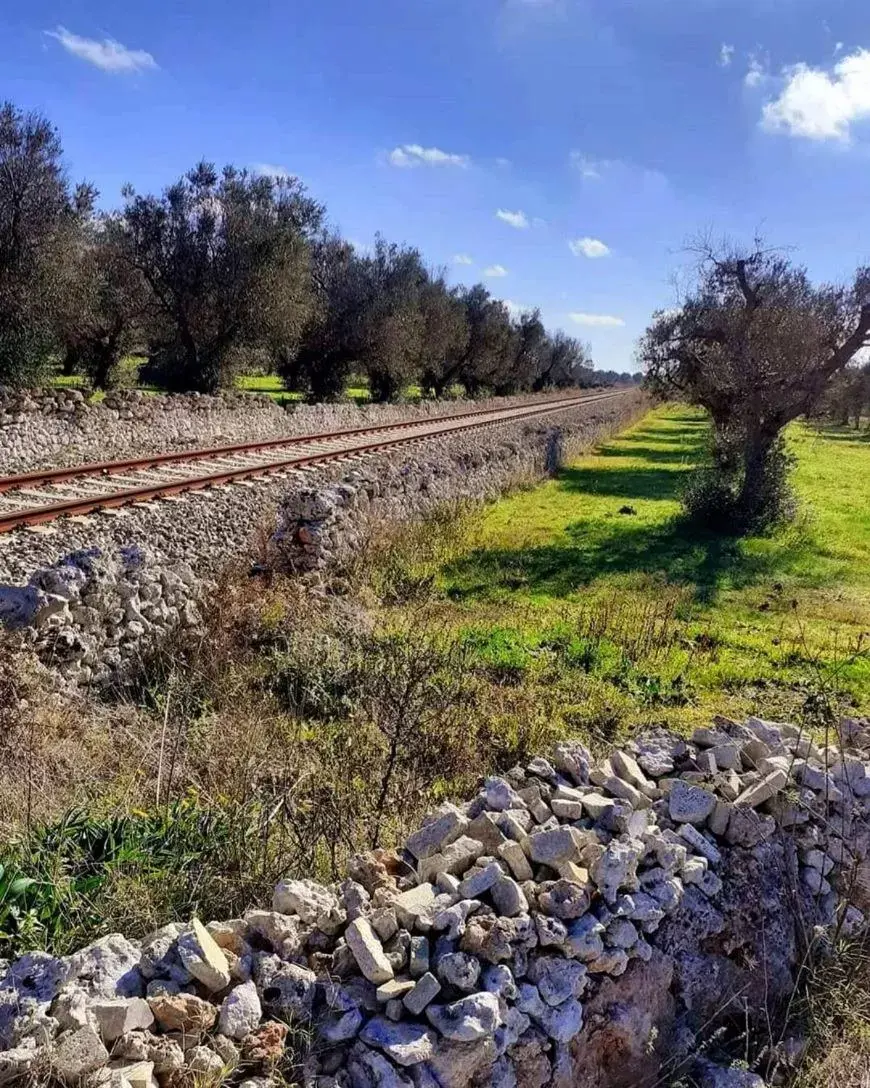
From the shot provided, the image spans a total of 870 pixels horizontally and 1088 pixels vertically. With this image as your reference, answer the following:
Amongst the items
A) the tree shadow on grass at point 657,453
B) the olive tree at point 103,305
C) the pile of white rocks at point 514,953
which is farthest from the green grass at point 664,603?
the olive tree at point 103,305

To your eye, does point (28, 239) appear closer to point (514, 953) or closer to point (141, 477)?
point (141, 477)

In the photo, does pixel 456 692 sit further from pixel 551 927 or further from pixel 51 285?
pixel 51 285

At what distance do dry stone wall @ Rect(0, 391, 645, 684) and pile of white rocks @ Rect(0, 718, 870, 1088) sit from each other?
13.5 ft

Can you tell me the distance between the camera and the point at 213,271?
3019 centimetres

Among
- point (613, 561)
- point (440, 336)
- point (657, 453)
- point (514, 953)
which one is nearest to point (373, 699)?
point (514, 953)

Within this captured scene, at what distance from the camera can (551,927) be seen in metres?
3.10

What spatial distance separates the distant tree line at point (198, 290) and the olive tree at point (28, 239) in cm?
3

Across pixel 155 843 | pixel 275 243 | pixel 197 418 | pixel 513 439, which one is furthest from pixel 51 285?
pixel 155 843

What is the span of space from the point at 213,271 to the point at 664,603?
24.9 metres

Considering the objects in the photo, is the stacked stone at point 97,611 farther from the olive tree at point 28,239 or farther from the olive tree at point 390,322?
the olive tree at point 390,322

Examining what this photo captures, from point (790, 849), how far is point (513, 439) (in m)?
21.3

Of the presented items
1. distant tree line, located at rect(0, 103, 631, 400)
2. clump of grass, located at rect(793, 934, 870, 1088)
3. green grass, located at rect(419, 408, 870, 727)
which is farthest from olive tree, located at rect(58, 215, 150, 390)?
clump of grass, located at rect(793, 934, 870, 1088)

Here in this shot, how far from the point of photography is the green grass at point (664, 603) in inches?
315

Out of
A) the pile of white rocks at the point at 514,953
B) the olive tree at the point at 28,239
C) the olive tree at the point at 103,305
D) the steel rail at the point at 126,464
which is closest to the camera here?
the pile of white rocks at the point at 514,953
